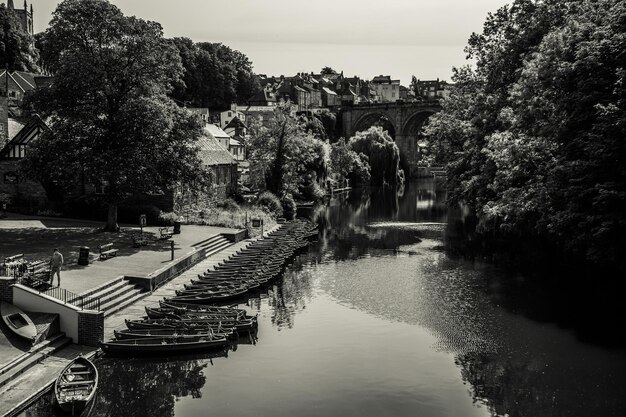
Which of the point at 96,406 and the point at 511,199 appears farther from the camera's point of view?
the point at 511,199

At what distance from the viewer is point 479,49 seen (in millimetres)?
54031

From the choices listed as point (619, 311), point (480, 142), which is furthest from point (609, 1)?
point (480, 142)

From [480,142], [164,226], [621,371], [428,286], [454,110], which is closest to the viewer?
[621,371]

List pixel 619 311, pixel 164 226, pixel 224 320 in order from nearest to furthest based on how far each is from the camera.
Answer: pixel 224 320 < pixel 619 311 < pixel 164 226

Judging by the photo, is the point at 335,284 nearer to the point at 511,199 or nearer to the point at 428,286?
the point at 428,286

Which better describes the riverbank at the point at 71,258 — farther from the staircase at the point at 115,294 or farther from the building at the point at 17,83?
the building at the point at 17,83

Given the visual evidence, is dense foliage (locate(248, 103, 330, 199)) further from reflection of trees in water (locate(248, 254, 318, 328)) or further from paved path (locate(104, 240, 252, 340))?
paved path (locate(104, 240, 252, 340))

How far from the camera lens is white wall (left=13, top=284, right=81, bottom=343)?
75.0ft

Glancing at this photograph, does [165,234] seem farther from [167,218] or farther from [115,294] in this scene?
[115,294]

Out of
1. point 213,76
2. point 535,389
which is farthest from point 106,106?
point 213,76

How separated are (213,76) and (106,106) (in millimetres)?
99940

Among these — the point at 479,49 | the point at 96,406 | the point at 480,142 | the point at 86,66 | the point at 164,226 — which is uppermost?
the point at 479,49

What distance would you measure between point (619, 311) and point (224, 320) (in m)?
17.8

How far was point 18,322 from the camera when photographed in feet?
71.8
